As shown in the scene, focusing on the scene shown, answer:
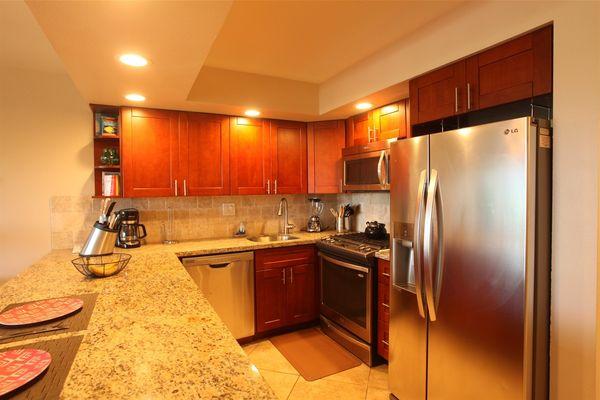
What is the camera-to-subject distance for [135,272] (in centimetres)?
191

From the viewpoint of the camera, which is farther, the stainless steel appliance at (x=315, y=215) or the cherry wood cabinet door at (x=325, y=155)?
the stainless steel appliance at (x=315, y=215)

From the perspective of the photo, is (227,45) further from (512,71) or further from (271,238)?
(271,238)

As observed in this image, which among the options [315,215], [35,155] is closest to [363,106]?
[315,215]

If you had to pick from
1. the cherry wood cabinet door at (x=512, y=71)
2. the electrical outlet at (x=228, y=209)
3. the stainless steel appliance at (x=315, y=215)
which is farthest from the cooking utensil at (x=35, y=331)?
the stainless steel appliance at (x=315, y=215)

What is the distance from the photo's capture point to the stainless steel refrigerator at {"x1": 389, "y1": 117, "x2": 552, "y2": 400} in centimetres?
144

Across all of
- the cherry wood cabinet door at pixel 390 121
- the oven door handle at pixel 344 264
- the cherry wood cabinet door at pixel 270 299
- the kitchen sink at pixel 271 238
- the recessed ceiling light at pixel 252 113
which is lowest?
the cherry wood cabinet door at pixel 270 299

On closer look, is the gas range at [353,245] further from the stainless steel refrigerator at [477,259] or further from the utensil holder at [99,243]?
the utensil holder at [99,243]

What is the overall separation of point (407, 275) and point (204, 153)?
2.04 metres

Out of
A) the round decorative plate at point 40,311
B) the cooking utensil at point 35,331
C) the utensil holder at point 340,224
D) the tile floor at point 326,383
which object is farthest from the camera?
the utensil holder at point 340,224

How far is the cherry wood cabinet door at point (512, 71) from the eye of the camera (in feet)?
4.99

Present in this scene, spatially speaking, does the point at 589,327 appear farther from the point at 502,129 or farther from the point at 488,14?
the point at 488,14

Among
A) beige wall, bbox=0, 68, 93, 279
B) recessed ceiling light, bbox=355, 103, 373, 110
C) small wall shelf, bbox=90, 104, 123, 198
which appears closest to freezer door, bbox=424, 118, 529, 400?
recessed ceiling light, bbox=355, 103, 373, 110

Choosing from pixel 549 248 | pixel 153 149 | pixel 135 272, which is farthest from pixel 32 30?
pixel 549 248

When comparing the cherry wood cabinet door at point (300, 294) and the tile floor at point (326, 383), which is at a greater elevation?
the cherry wood cabinet door at point (300, 294)
